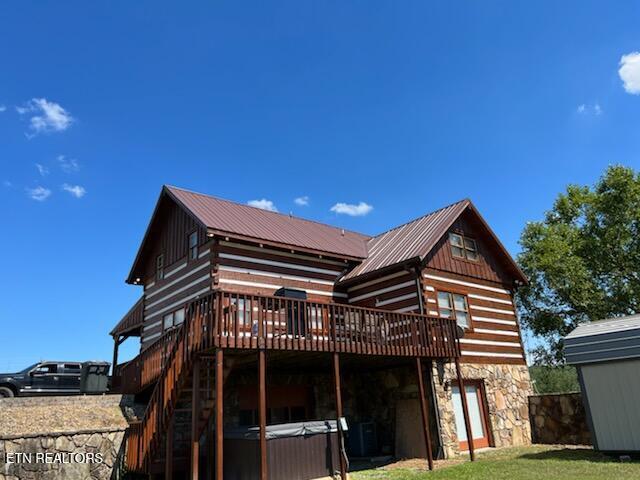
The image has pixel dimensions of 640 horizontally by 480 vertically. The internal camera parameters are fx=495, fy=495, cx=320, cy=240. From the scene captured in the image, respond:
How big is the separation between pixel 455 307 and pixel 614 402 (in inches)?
247

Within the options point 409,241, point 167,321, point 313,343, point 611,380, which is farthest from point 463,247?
point 167,321

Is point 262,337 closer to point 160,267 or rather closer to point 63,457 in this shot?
point 63,457

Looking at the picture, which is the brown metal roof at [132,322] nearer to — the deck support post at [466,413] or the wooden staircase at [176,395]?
the wooden staircase at [176,395]

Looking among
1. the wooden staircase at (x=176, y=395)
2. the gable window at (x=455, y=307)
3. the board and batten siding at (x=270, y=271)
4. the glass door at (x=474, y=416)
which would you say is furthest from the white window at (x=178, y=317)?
the glass door at (x=474, y=416)

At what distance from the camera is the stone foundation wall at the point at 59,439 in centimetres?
1198

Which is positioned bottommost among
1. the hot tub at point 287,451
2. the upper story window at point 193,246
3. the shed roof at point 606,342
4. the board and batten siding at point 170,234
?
the hot tub at point 287,451

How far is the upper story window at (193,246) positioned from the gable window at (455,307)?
893cm

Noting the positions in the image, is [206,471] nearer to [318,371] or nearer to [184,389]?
[184,389]

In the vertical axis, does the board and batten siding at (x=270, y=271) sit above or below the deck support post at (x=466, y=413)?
above

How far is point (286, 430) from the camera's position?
11.8m

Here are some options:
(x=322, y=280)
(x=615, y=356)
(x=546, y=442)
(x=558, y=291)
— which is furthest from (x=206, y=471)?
(x=558, y=291)

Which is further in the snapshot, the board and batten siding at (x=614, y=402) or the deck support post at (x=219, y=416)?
the board and batten siding at (x=614, y=402)

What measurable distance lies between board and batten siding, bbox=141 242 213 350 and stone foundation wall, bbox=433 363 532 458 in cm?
844

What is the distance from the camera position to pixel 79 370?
18953 mm
